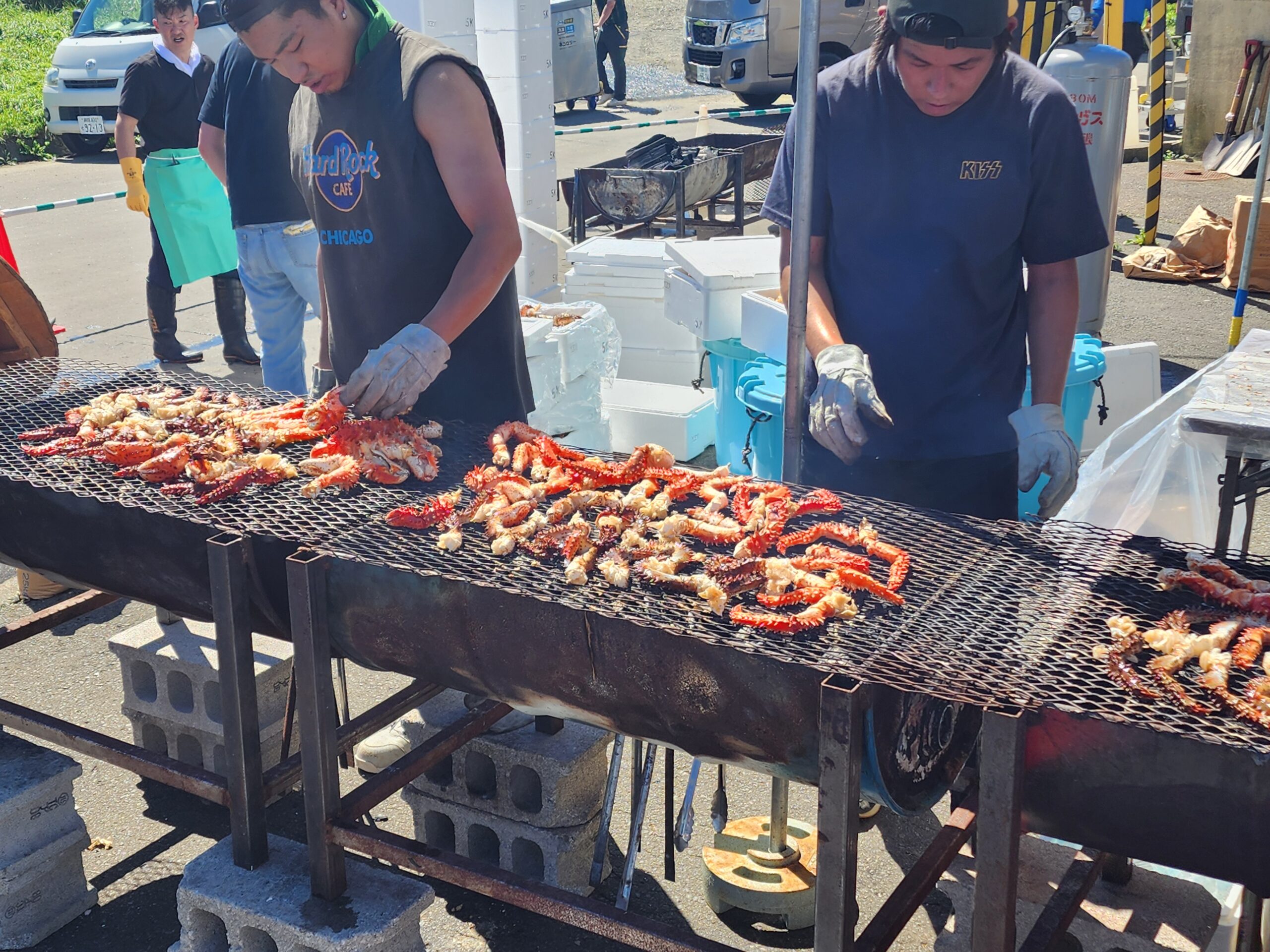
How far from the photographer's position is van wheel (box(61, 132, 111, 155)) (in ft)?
54.1

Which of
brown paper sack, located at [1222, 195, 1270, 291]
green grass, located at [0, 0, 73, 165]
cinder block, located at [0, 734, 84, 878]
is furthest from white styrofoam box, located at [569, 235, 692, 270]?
green grass, located at [0, 0, 73, 165]

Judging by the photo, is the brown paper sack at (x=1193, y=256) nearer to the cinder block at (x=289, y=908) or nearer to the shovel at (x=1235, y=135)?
the shovel at (x=1235, y=135)

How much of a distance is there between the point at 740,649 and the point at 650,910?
5.55 feet

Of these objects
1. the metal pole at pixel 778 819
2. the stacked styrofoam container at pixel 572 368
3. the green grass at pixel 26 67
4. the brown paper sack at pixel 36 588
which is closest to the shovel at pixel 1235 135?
the stacked styrofoam container at pixel 572 368

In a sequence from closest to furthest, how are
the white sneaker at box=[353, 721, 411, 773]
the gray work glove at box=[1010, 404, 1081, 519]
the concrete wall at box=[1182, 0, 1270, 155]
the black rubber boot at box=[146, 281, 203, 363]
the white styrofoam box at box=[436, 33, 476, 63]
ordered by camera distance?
the gray work glove at box=[1010, 404, 1081, 519] → the white sneaker at box=[353, 721, 411, 773] → the white styrofoam box at box=[436, 33, 476, 63] → the black rubber boot at box=[146, 281, 203, 363] → the concrete wall at box=[1182, 0, 1270, 155]

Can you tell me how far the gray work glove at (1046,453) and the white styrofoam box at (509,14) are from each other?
18.4 ft

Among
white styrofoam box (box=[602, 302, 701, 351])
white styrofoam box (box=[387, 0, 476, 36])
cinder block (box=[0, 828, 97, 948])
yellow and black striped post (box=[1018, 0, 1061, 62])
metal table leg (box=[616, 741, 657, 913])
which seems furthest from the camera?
yellow and black striped post (box=[1018, 0, 1061, 62])

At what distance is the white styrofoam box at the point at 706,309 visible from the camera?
5.71 m

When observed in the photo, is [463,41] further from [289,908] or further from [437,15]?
[289,908]

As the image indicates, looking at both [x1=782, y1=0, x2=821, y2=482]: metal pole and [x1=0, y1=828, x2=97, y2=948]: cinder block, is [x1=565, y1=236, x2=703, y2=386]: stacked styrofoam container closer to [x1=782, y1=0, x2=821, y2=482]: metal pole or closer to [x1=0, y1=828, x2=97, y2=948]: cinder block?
[x1=782, y1=0, x2=821, y2=482]: metal pole

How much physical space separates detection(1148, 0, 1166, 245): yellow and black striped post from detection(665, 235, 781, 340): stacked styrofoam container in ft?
19.9

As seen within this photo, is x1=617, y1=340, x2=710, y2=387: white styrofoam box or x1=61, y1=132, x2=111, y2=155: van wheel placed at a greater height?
x1=61, y1=132, x2=111, y2=155: van wheel

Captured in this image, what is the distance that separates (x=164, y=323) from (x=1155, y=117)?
866 centimetres

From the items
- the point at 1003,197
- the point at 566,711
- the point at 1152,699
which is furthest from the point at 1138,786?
the point at 1003,197
